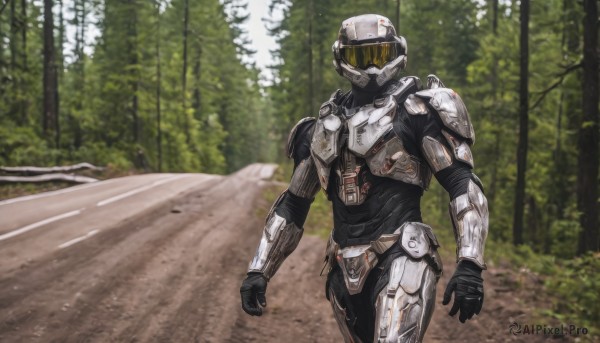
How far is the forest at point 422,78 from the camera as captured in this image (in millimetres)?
12203

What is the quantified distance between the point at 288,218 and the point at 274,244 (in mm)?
211

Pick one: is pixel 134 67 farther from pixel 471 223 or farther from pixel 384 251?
pixel 471 223

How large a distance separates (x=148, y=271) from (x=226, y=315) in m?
2.16

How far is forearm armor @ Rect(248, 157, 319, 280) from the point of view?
147 inches

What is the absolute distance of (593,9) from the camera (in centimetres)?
1074

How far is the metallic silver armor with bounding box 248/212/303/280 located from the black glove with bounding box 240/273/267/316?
65 mm

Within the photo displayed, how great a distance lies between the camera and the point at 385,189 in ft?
11.0

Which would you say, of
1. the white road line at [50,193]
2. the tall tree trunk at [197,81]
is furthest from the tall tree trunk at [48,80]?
the tall tree trunk at [197,81]

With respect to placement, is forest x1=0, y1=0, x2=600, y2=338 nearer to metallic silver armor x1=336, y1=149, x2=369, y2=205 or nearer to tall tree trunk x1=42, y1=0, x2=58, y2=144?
tall tree trunk x1=42, y1=0, x2=58, y2=144

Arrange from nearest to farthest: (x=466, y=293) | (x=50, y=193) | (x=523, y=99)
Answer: (x=466, y=293) → (x=523, y=99) → (x=50, y=193)

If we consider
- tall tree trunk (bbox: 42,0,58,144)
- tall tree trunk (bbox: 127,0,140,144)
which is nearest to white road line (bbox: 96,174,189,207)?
tall tree trunk (bbox: 42,0,58,144)

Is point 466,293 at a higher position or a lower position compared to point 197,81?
lower

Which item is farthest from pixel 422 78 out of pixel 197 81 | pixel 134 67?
pixel 197 81

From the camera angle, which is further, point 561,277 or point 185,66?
point 185,66
